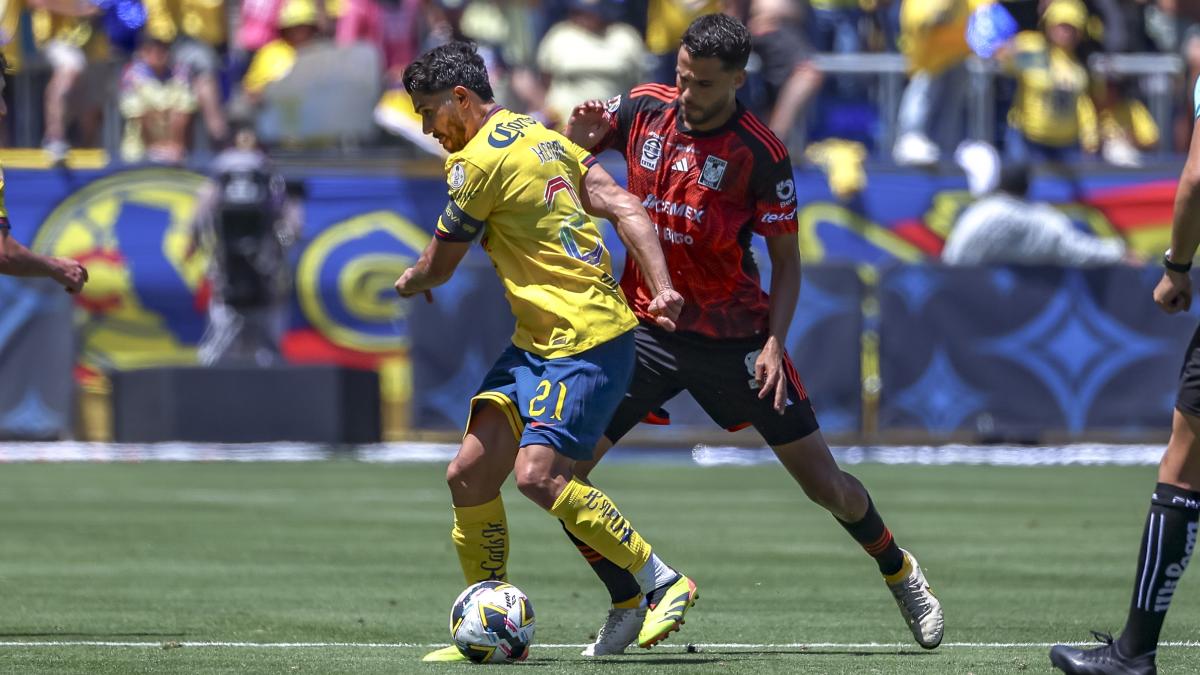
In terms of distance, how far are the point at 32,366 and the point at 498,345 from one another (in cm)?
429

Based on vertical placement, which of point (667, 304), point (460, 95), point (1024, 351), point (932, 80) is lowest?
point (1024, 351)

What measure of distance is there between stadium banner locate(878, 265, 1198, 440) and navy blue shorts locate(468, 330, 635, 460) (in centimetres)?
1150

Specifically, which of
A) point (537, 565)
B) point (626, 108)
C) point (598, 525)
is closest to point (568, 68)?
point (537, 565)

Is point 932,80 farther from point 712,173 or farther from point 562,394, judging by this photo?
point 562,394

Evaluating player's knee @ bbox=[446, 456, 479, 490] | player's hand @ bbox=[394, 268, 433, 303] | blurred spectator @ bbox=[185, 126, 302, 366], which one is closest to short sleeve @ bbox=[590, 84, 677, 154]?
player's hand @ bbox=[394, 268, 433, 303]

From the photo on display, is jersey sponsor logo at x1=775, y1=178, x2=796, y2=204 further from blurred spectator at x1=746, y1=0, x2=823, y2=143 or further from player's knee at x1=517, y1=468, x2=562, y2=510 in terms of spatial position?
blurred spectator at x1=746, y1=0, x2=823, y2=143

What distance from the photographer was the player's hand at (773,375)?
7.89m

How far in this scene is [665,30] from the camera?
1975 centimetres

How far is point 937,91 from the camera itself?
19656 mm

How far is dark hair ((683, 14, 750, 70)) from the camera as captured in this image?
7828 mm

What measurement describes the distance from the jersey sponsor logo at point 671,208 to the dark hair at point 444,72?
986 millimetres

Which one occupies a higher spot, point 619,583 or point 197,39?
point 197,39

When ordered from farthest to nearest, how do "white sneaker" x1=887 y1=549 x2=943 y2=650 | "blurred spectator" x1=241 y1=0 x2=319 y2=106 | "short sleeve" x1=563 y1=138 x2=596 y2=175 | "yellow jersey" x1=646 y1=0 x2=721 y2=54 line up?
"blurred spectator" x1=241 y1=0 x2=319 y2=106, "yellow jersey" x1=646 y1=0 x2=721 y2=54, "white sneaker" x1=887 y1=549 x2=943 y2=650, "short sleeve" x1=563 y1=138 x2=596 y2=175

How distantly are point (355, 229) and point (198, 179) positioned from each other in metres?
1.59
